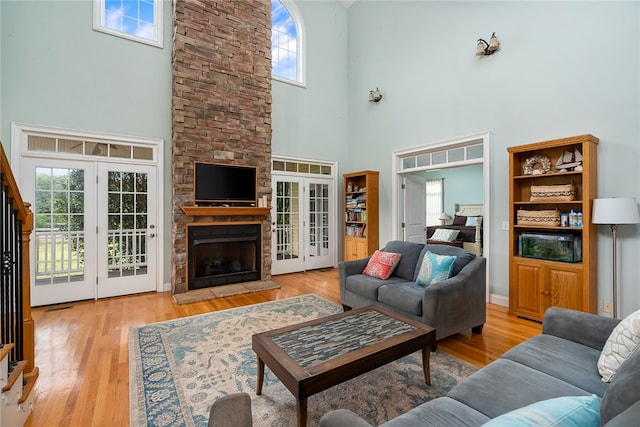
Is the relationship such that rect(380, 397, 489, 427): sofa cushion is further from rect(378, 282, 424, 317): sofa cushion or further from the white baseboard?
the white baseboard

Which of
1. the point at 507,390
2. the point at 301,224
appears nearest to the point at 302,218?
the point at 301,224

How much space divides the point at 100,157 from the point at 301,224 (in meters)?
3.45

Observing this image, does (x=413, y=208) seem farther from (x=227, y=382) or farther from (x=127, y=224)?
(x=127, y=224)

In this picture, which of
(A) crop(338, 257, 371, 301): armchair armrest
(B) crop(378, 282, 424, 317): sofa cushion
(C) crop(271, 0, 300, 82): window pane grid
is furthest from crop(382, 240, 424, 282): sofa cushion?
(C) crop(271, 0, 300, 82): window pane grid

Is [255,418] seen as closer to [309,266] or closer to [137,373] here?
[137,373]

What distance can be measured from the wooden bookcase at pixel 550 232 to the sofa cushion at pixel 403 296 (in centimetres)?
139

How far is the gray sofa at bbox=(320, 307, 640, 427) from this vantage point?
93cm

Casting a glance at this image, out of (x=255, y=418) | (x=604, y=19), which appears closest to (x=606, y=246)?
(x=604, y=19)

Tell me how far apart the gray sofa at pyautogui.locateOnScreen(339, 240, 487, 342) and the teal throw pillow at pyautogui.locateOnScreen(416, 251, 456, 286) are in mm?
80

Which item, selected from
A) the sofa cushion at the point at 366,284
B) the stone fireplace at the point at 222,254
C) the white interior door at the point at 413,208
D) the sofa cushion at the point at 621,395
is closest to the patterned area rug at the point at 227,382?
the sofa cushion at the point at 366,284

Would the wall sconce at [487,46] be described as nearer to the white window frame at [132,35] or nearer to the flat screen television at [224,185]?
the flat screen television at [224,185]

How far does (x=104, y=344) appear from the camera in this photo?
9.33 feet

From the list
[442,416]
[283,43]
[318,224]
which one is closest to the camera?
[442,416]

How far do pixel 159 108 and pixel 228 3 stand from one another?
→ 6.69 feet
